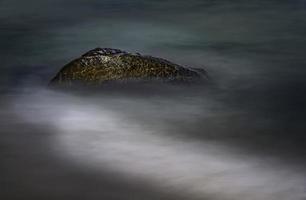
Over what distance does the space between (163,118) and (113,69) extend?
120cm

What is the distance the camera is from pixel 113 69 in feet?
27.5

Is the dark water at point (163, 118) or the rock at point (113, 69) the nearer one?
the dark water at point (163, 118)

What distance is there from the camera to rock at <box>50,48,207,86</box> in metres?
8.36

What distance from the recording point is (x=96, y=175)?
5723mm

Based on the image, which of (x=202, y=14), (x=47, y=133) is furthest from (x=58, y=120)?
(x=202, y=14)

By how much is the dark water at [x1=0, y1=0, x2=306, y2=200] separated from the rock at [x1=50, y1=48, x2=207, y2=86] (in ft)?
0.78

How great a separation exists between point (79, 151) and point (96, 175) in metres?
0.61

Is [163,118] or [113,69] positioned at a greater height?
[113,69]

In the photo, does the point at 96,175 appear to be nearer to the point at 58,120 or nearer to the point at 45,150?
the point at 45,150

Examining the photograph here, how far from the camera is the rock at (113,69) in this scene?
27.4 feet

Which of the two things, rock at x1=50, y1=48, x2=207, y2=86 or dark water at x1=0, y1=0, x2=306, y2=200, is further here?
rock at x1=50, y1=48, x2=207, y2=86

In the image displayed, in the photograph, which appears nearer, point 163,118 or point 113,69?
point 163,118

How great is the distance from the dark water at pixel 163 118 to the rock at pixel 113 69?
0.78 feet

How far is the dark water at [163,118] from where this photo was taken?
219 inches
